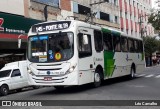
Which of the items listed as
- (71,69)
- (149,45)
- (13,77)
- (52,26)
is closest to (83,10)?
(13,77)

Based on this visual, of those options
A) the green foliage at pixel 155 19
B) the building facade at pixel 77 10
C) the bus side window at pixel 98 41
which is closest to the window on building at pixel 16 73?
the building facade at pixel 77 10

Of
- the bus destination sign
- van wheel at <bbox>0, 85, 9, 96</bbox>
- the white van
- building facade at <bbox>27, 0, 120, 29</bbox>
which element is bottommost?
van wheel at <bbox>0, 85, 9, 96</bbox>

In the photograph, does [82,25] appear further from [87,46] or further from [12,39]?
[12,39]

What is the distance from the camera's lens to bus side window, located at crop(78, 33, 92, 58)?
14.9 meters

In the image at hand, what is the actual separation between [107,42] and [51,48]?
14.5 ft

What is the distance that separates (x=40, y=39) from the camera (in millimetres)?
14992

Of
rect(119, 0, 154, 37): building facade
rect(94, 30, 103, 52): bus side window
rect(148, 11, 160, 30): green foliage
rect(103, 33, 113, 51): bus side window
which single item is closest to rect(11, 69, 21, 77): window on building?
rect(103, 33, 113, 51): bus side window

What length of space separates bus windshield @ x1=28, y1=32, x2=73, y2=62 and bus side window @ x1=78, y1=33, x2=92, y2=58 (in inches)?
21.3

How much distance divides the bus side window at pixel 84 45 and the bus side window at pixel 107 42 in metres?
2.09

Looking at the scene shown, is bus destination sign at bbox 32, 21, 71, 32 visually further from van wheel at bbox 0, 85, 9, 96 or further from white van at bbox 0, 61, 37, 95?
white van at bbox 0, 61, 37, 95

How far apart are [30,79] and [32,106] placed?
13.4ft

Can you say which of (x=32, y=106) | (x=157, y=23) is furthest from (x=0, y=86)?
(x=157, y=23)

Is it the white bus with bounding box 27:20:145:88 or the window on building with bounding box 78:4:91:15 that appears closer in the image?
the white bus with bounding box 27:20:145:88

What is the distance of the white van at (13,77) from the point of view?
19.6m
